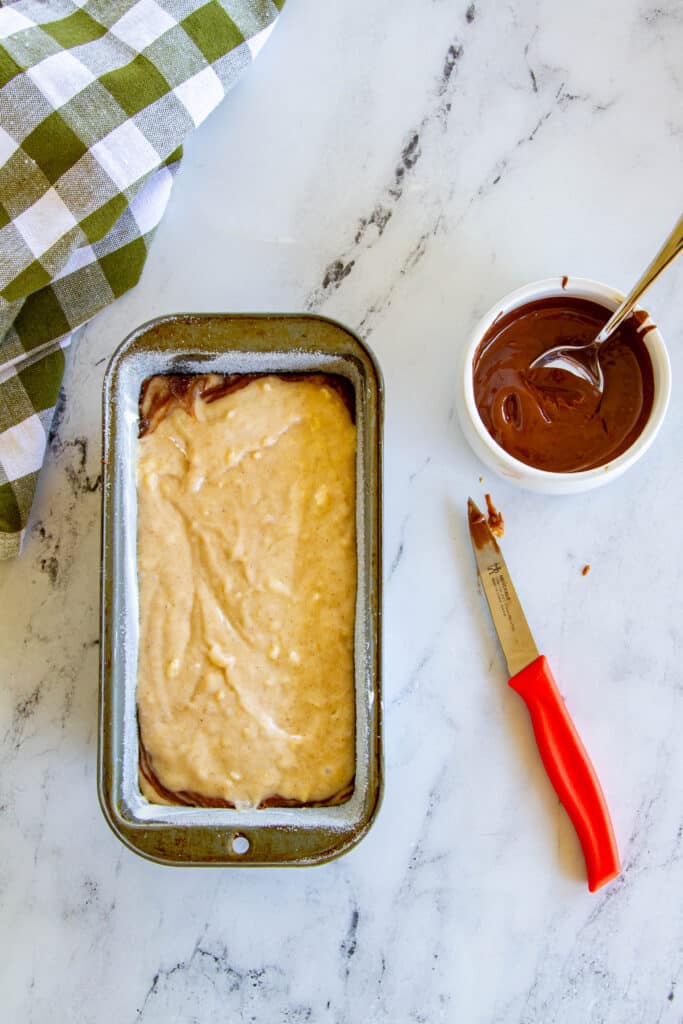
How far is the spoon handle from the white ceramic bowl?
56mm

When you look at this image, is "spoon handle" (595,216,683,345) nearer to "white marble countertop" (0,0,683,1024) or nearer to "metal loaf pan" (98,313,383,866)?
"white marble countertop" (0,0,683,1024)

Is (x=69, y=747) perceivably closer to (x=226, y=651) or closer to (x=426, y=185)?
(x=226, y=651)

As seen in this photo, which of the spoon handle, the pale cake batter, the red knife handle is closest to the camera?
the spoon handle

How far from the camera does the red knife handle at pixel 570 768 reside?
1.47 metres

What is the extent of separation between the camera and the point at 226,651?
1.36 m

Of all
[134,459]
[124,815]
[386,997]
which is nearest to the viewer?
[124,815]

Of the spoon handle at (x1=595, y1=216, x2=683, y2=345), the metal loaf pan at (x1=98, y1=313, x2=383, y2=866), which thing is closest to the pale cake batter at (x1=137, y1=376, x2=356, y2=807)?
the metal loaf pan at (x1=98, y1=313, x2=383, y2=866)

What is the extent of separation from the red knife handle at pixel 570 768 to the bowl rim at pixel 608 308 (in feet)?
1.02

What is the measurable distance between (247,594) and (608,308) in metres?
0.70

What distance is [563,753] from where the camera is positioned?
1.48m

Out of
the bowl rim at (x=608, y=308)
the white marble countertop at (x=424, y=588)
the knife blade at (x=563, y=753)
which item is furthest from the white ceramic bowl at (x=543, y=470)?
the knife blade at (x=563, y=753)

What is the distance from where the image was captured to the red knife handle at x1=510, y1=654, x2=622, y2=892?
4.82 feet

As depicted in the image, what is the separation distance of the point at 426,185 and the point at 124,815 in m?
1.11

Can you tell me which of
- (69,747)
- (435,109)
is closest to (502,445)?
(435,109)
